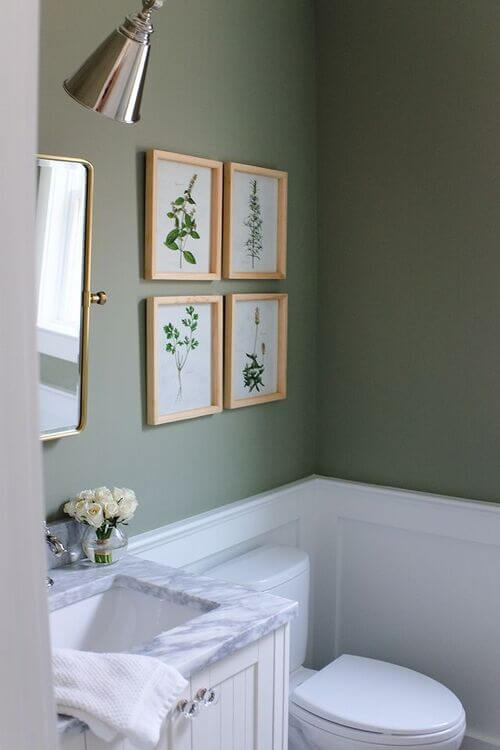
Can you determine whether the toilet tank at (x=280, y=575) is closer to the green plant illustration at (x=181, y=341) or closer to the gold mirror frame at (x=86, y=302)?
the green plant illustration at (x=181, y=341)

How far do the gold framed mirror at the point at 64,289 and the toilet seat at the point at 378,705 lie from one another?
3.12 ft

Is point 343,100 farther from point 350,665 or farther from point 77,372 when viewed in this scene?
point 350,665

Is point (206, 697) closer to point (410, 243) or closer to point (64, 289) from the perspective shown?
point (64, 289)

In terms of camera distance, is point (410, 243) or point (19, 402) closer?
point (19, 402)

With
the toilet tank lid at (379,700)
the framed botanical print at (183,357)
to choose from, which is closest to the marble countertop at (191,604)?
the framed botanical print at (183,357)

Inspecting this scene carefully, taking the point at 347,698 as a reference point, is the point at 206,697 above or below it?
above

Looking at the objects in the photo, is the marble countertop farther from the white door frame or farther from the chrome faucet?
the white door frame

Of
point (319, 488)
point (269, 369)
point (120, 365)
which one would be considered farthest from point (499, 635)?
point (120, 365)

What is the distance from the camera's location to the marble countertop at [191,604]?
144cm

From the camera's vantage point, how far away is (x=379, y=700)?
210 centimetres

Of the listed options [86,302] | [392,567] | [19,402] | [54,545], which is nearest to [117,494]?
[54,545]

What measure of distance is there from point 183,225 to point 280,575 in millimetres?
986

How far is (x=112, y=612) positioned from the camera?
5.74 ft

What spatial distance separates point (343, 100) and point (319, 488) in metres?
1.23
